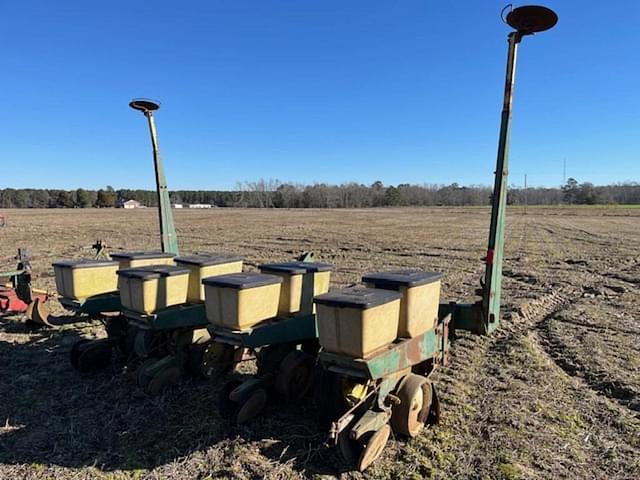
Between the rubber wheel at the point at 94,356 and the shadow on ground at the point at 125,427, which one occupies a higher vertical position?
the rubber wheel at the point at 94,356

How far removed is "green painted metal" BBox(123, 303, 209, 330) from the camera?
4.12 metres

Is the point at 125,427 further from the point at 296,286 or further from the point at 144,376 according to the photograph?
the point at 296,286

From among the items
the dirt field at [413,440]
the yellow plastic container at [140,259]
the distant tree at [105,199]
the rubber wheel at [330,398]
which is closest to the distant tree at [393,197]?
the distant tree at [105,199]

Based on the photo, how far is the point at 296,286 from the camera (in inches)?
153

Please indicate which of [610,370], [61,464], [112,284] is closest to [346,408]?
[61,464]

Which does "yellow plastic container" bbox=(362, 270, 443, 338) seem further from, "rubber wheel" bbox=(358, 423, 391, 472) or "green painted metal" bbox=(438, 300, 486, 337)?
"rubber wheel" bbox=(358, 423, 391, 472)

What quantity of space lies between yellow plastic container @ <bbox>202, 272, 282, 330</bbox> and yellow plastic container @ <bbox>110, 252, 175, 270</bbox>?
5.46 ft

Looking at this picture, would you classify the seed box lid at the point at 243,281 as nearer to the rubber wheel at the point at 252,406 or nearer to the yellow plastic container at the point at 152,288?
the yellow plastic container at the point at 152,288

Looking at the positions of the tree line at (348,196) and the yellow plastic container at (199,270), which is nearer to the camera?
the yellow plastic container at (199,270)

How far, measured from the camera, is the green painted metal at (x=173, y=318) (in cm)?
412

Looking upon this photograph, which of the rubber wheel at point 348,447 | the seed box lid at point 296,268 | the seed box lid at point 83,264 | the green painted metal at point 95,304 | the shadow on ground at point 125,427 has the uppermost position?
the seed box lid at point 296,268

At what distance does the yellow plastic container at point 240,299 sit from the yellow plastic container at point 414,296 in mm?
783

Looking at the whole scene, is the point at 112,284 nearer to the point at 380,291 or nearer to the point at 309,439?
the point at 309,439

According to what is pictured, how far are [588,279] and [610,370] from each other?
628 cm
